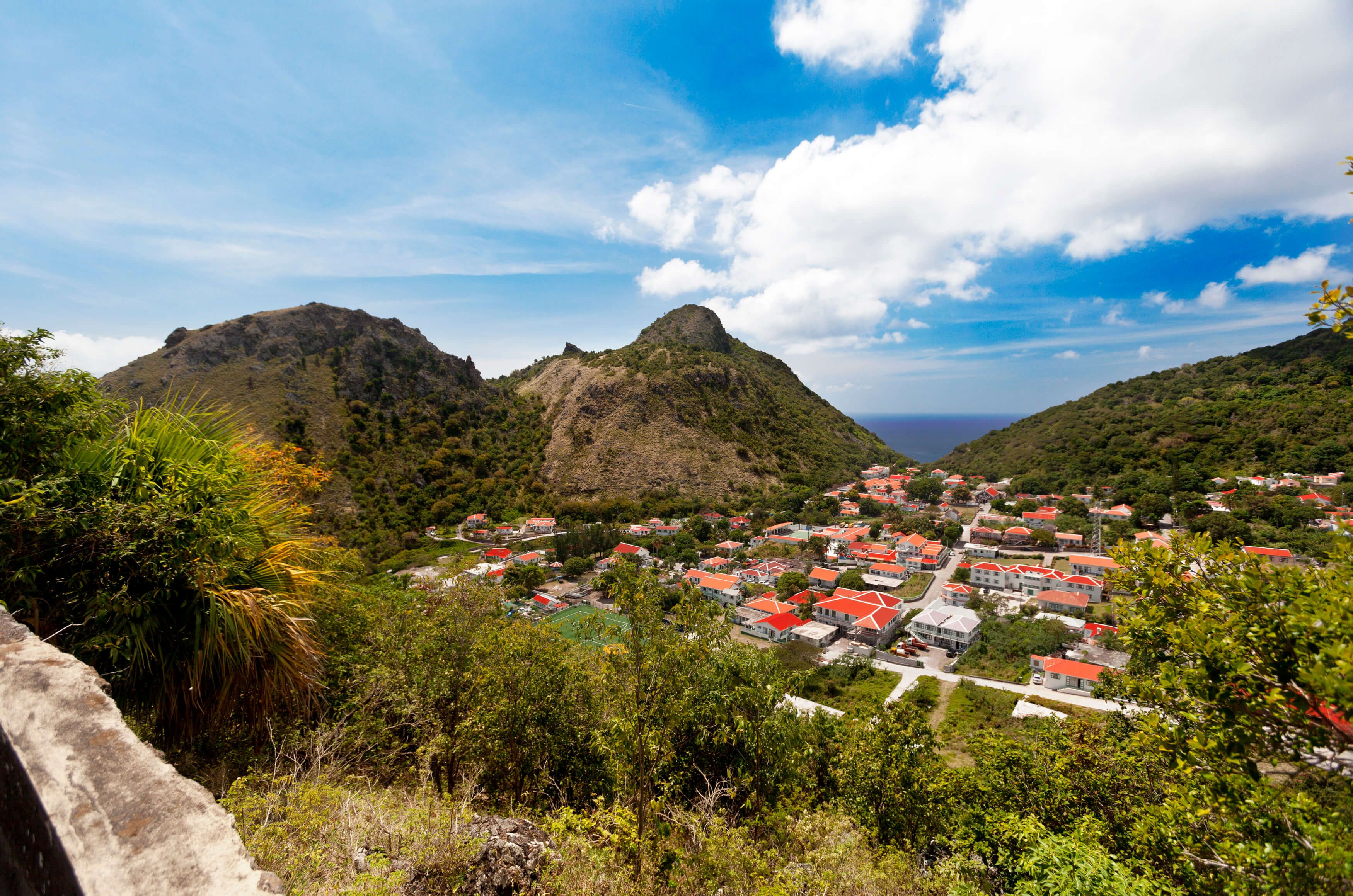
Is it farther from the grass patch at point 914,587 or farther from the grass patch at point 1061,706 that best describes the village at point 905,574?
the grass patch at point 1061,706

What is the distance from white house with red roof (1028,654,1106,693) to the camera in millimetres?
19406

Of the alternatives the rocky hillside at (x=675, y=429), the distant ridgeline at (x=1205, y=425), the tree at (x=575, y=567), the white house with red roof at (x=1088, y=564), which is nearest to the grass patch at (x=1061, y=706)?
the white house with red roof at (x=1088, y=564)

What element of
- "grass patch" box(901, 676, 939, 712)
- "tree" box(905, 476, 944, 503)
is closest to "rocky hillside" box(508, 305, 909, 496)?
"tree" box(905, 476, 944, 503)

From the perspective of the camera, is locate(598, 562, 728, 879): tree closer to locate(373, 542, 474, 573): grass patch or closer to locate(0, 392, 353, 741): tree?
locate(0, 392, 353, 741): tree

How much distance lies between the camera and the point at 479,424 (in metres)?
61.3

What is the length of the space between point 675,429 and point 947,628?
3973 cm

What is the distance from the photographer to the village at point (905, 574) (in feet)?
74.9

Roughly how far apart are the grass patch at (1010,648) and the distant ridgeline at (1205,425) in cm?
3137

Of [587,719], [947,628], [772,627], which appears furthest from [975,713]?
[587,719]

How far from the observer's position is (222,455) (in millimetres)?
3793

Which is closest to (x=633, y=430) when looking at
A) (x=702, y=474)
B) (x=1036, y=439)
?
(x=702, y=474)

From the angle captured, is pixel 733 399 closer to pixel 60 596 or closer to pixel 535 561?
pixel 535 561

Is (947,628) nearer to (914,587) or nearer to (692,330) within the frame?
(914,587)

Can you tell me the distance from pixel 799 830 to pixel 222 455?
21.5 feet
